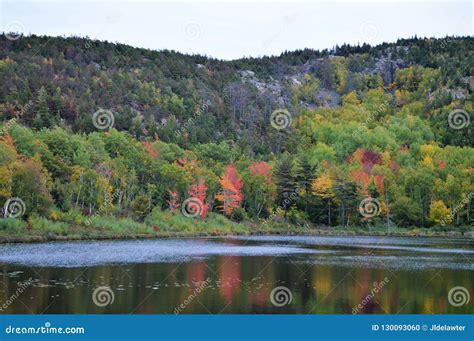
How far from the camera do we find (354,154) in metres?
139

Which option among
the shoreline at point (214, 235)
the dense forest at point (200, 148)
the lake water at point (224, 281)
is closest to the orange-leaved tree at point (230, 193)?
the dense forest at point (200, 148)

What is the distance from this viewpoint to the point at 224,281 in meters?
37.5

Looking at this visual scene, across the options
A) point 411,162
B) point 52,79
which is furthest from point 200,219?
point 52,79

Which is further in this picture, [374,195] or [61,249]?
[374,195]

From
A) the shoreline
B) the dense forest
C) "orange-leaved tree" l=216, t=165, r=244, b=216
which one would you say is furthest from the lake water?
"orange-leaved tree" l=216, t=165, r=244, b=216

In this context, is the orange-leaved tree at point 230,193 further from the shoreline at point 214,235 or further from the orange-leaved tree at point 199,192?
the shoreline at point 214,235

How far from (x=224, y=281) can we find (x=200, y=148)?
89204 millimetres

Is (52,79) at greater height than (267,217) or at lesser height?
greater

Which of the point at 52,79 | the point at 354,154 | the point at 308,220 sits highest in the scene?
the point at 52,79

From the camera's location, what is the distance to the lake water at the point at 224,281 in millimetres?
30203
